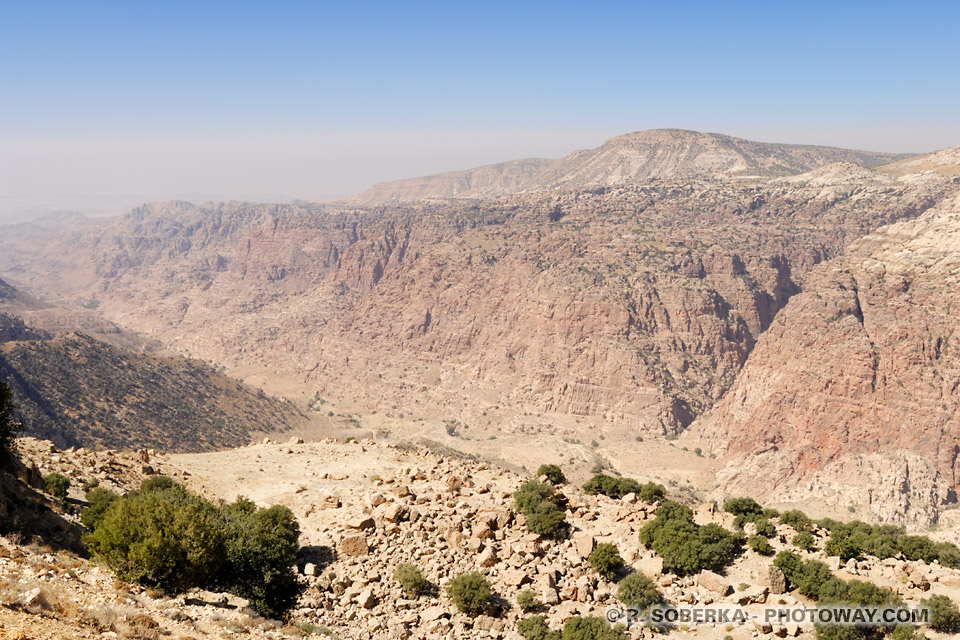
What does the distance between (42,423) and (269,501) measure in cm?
5814

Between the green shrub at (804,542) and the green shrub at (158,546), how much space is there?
2912cm

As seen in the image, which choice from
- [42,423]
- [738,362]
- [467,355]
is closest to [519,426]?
[467,355]

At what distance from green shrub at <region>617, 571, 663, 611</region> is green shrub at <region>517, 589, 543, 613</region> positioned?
4009 millimetres

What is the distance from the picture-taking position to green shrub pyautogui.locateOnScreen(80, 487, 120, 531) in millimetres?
25062

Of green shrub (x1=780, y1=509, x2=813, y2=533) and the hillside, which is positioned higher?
green shrub (x1=780, y1=509, x2=813, y2=533)

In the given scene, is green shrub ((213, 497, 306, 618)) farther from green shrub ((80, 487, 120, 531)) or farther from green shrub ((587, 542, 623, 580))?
green shrub ((587, 542, 623, 580))

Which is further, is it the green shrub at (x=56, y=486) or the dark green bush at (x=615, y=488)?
the dark green bush at (x=615, y=488)

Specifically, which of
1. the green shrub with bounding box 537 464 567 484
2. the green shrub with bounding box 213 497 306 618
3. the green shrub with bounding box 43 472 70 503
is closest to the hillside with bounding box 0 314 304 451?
the green shrub with bounding box 43 472 70 503

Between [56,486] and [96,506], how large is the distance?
164 inches

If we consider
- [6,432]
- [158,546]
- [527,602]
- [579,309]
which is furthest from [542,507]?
[579,309]

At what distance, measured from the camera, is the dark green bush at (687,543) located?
27.8m

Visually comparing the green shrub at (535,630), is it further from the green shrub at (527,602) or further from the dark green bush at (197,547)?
the dark green bush at (197,547)

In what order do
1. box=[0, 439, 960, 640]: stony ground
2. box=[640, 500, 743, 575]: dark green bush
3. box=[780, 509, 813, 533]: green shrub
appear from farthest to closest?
box=[780, 509, 813, 533]: green shrub → box=[640, 500, 743, 575]: dark green bush → box=[0, 439, 960, 640]: stony ground

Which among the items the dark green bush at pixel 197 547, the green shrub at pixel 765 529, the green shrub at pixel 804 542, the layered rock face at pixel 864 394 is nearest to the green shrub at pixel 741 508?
the green shrub at pixel 765 529
